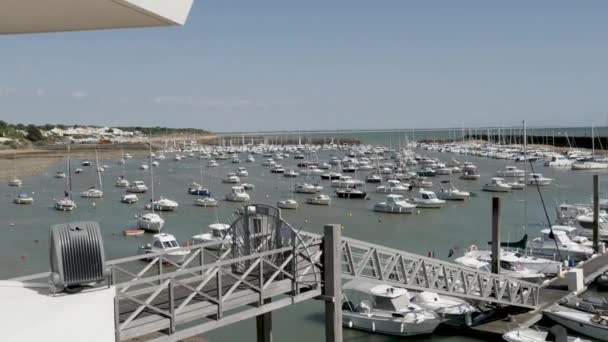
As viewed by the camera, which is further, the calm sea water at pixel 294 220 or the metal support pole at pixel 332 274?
the calm sea water at pixel 294 220

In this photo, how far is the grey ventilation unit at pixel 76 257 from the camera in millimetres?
6461

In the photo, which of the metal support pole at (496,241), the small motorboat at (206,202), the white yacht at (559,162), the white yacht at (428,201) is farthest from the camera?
the white yacht at (559,162)

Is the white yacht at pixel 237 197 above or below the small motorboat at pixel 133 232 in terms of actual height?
above

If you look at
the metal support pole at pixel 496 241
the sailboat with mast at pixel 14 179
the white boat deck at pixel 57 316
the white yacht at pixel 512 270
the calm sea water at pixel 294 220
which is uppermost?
the white boat deck at pixel 57 316

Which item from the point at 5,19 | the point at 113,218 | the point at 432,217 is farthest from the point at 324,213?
the point at 5,19

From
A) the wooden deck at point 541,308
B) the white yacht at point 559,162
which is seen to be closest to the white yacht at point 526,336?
the wooden deck at point 541,308

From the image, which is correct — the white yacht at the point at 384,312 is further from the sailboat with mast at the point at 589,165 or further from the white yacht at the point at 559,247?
the sailboat with mast at the point at 589,165

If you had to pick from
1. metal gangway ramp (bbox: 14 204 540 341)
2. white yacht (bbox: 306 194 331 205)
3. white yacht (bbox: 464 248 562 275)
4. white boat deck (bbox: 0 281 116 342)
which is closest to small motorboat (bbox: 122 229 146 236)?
white yacht (bbox: 306 194 331 205)

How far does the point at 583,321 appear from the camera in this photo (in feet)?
72.7

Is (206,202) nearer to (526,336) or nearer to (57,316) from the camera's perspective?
(526,336)

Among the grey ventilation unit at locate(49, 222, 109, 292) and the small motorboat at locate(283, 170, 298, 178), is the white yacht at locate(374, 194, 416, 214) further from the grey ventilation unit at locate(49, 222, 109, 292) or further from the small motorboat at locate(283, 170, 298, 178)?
the grey ventilation unit at locate(49, 222, 109, 292)

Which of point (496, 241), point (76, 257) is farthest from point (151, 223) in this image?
point (76, 257)

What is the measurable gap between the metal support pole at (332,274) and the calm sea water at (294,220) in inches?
435

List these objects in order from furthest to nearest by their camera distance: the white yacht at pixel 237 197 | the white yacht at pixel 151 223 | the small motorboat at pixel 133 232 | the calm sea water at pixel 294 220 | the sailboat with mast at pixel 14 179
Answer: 1. the sailboat with mast at pixel 14 179
2. the white yacht at pixel 237 197
3. the white yacht at pixel 151 223
4. the small motorboat at pixel 133 232
5. the calm sea water at pixel 294 220
